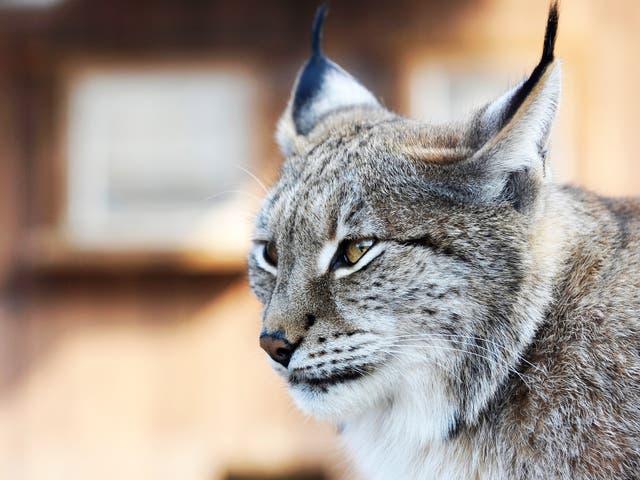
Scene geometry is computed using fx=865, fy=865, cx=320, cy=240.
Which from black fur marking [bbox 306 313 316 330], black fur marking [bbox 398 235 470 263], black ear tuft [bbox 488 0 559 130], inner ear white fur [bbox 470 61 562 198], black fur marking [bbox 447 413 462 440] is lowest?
black fur marking [bbox 447 413 462 440]

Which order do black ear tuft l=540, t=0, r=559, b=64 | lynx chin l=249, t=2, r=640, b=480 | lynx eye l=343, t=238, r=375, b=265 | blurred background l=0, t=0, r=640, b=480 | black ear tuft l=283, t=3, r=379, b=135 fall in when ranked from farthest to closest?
blurred background l=0, t=0, r=640, b=480 < black ear tuft l=283, t=3, r=379, b=135 < lynx eye l=343, t=238, r=375, b=265 < lynx chin l=249, t=2, r=640, b=480 < black ear tuft l=540, t=0, r=559, b=64

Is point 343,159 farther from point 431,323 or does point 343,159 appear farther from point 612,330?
point 612,330

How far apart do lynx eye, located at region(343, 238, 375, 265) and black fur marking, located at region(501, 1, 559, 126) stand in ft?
1.69

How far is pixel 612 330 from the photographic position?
91.7 inches

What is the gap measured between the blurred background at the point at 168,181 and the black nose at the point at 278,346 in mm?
5125

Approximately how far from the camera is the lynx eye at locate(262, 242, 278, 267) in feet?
8.86

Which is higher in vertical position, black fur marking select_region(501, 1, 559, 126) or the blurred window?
black fur marking select_region(501, 1, 559, 126)

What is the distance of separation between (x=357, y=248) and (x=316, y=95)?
1.05 meters

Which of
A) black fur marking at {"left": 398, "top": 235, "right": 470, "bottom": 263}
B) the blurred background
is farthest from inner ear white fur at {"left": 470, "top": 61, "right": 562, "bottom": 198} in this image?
the blurred background

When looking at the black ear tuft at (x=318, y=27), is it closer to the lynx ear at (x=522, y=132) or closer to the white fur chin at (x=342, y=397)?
the lynx ear at (x=522, y=132)

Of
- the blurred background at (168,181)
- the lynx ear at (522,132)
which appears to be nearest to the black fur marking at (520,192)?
the lynx ear at (522,132)

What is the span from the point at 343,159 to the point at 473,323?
25.0 inches

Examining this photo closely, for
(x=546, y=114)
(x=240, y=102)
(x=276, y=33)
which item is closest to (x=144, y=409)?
(x=240, y=102)

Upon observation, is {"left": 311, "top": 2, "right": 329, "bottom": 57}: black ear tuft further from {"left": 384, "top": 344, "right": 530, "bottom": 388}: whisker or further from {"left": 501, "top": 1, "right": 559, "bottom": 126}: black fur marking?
{"left": 384, "top": 344, "right": 530, "bottom": 388}: whisker
